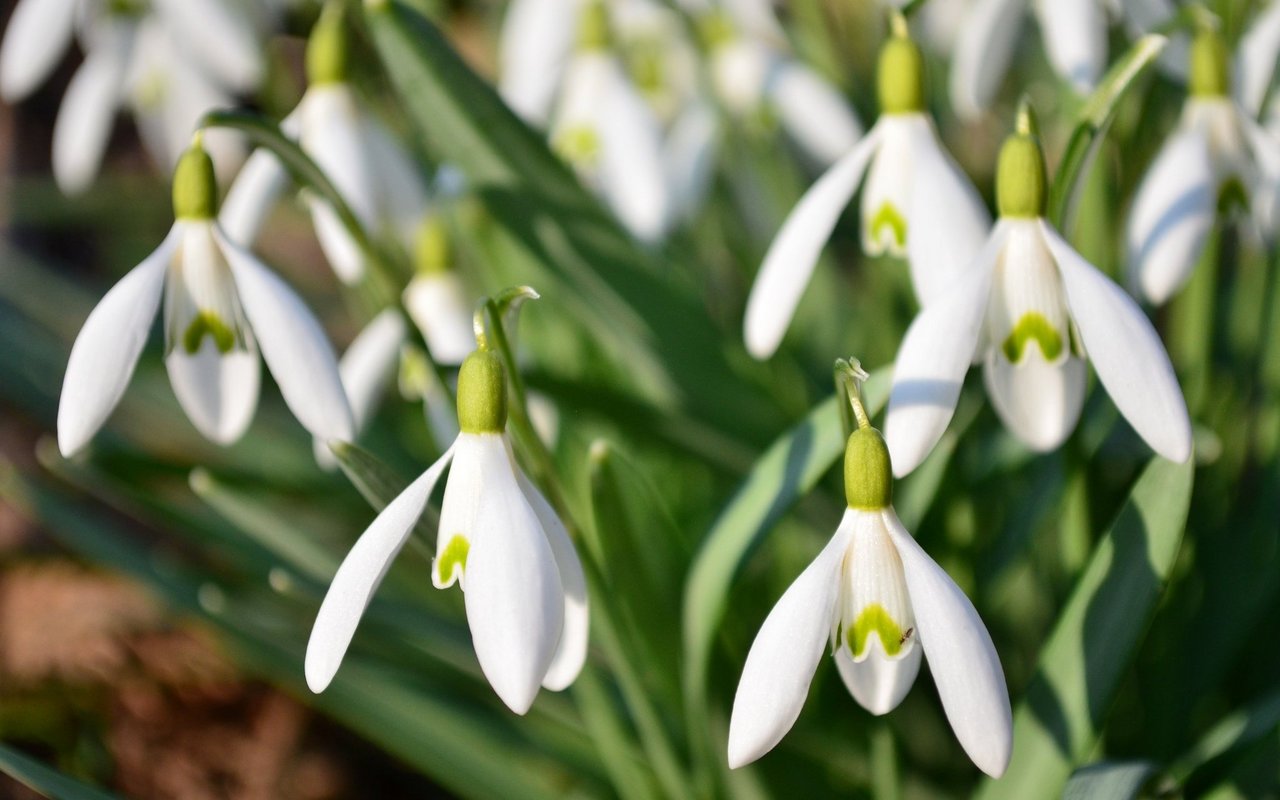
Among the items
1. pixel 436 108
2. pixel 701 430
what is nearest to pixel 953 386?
pixel 701 430

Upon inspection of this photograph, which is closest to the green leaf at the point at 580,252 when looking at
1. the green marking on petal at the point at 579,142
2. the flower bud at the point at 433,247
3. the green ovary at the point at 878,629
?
the flower bud at the point at 433,247

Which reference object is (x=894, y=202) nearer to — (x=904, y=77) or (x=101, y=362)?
(x=904, y=77)

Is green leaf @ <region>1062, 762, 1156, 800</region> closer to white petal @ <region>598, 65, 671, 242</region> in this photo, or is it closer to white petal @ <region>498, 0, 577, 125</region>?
white petal @ <region>598, 65, 671, 242</region>

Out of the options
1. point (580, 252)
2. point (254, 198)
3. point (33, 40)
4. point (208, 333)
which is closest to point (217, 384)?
point (208, 333)

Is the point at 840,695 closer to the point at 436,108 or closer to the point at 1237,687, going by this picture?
the point at 1237,687

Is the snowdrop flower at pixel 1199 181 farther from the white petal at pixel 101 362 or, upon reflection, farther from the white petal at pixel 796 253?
the white petal at pixel 101 362

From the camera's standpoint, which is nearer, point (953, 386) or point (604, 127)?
point (953, 386)
